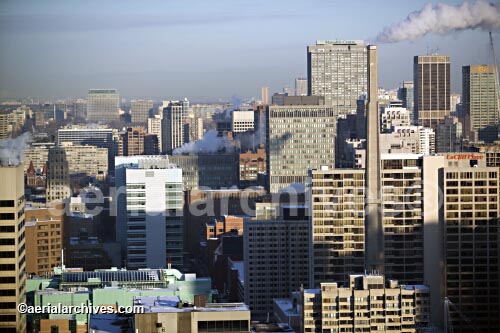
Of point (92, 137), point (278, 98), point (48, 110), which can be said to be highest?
point (278, 98)

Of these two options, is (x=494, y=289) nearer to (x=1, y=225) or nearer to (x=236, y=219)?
(x=1, y=225)

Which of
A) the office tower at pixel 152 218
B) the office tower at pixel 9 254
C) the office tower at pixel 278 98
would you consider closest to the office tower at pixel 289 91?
the office tower at pixel 278 98

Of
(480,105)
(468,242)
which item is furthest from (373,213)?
(480,105)

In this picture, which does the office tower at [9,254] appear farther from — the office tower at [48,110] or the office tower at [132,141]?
the office tower at [132,141]

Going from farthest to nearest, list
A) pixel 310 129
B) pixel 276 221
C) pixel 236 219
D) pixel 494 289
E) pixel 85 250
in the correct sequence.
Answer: pixel 310 129 < pixel 236 219 < pixel 85 250 < pixel 276 221 < pixel 494 289

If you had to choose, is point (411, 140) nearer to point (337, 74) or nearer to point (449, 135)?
point (449, 135)

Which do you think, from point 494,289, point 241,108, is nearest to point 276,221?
point 494,289

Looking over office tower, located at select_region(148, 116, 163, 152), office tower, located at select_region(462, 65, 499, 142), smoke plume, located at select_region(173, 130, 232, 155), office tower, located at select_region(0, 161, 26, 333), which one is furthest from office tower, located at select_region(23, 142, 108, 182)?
office tower, located at select_region(0, 161, 26, 333)
